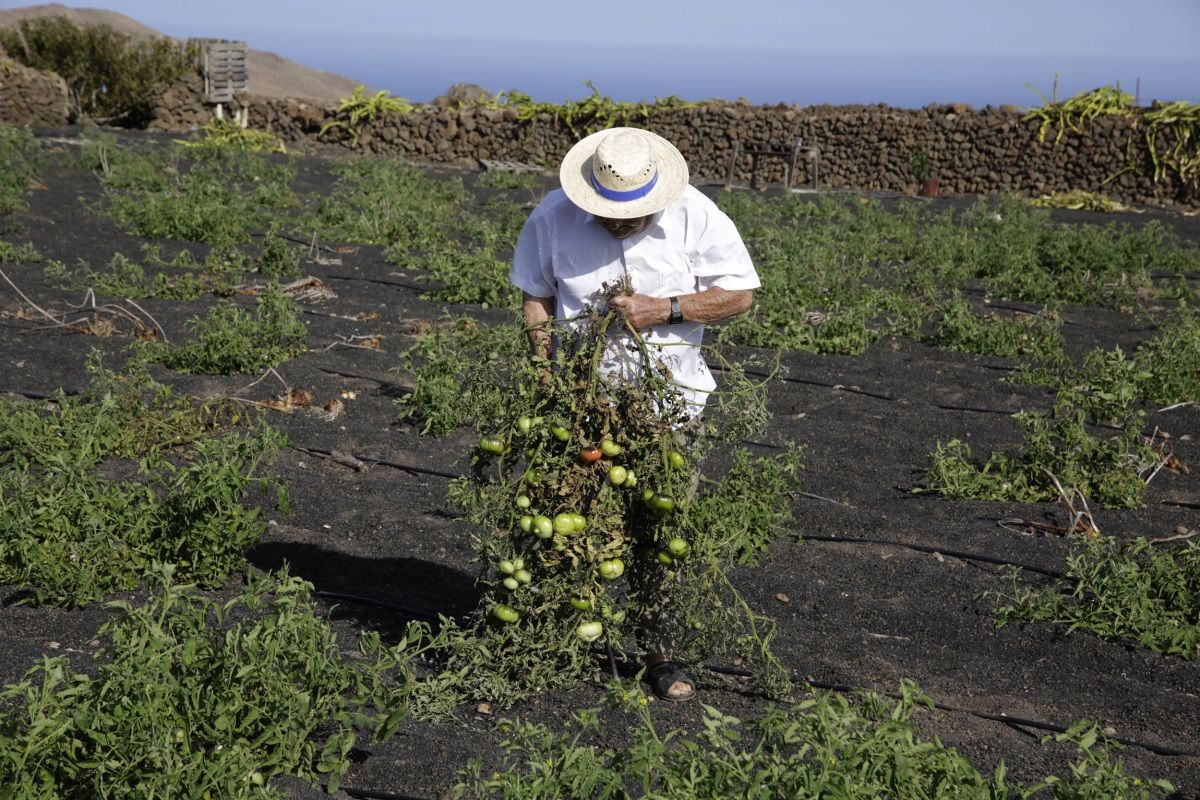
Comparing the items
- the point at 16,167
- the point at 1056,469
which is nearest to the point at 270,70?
the point at 16,167

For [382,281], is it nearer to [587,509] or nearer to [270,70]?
[587,509]

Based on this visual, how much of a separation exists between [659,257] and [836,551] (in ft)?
6.84

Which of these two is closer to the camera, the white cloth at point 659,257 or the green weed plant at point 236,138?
the white cloth at point 659,257

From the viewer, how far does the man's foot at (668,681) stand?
3.76m

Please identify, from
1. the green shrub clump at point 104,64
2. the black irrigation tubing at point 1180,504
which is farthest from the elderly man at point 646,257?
the green shrub clump at point 104,64

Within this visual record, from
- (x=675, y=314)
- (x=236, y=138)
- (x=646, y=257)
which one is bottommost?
(x=236, y=138)

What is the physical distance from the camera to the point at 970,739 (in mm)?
3674

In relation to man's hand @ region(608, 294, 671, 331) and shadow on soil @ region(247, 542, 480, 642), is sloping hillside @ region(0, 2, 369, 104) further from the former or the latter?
man's hand @ region(608, 294, 671, 331)

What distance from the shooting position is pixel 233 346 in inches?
277

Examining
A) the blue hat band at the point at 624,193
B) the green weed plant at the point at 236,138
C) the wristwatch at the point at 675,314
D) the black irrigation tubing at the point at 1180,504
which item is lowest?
the black irrigation tubing at the point at 1180,504

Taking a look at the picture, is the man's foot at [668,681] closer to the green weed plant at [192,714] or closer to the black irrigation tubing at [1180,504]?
the green weed plant at [192,714]

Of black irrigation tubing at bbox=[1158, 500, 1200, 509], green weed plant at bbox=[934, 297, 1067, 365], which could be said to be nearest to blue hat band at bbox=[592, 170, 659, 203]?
black irrigation tubing at bbox=[1158, 500, 1200, 509]

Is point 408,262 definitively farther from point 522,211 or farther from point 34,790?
point 34,790

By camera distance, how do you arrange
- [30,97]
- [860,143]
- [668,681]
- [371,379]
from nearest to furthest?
1. [668,681]
2. [371,379]
3. [860,143]
4. [30,97]
